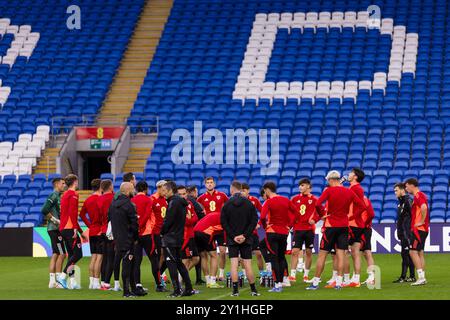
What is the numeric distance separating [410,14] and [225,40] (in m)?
7.49

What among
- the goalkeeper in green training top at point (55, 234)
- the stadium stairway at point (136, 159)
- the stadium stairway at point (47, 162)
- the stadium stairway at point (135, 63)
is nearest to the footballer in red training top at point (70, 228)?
the goalkeeper in green training top at point (55, 234)

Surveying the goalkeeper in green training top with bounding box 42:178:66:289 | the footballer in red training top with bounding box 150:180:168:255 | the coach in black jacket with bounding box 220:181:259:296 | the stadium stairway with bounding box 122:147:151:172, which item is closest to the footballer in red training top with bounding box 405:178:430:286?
the coach in black jacket with bounding box 220:181:259:296

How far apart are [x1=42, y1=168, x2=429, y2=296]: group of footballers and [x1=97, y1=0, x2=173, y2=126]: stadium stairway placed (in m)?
16.8

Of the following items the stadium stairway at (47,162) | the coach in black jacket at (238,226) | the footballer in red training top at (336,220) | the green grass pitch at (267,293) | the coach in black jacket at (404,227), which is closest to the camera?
the green grass pitch at (267,293)

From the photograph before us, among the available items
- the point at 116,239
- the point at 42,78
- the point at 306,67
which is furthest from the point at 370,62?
the point at 116,239

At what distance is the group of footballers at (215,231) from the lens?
60.6 ft

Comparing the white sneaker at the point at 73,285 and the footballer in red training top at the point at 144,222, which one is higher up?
the footballer in red training top at the point at 144,222

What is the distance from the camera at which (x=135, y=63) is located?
4094cm

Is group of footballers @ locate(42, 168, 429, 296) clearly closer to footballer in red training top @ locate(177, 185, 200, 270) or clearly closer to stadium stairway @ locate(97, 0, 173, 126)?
footballer in red training top @ locate(177, 185, 200, 270)

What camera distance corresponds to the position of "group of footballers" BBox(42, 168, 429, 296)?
18.5m

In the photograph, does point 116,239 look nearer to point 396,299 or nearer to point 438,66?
point 396,299

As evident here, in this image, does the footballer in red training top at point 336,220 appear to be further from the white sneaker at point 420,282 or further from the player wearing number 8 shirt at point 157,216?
the player wearing number 8 shirt at point 157,216

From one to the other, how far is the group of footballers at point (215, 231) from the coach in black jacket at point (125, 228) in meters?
0.28

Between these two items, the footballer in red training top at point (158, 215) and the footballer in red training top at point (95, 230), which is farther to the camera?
the footballer in red training top at point (95, 230)
